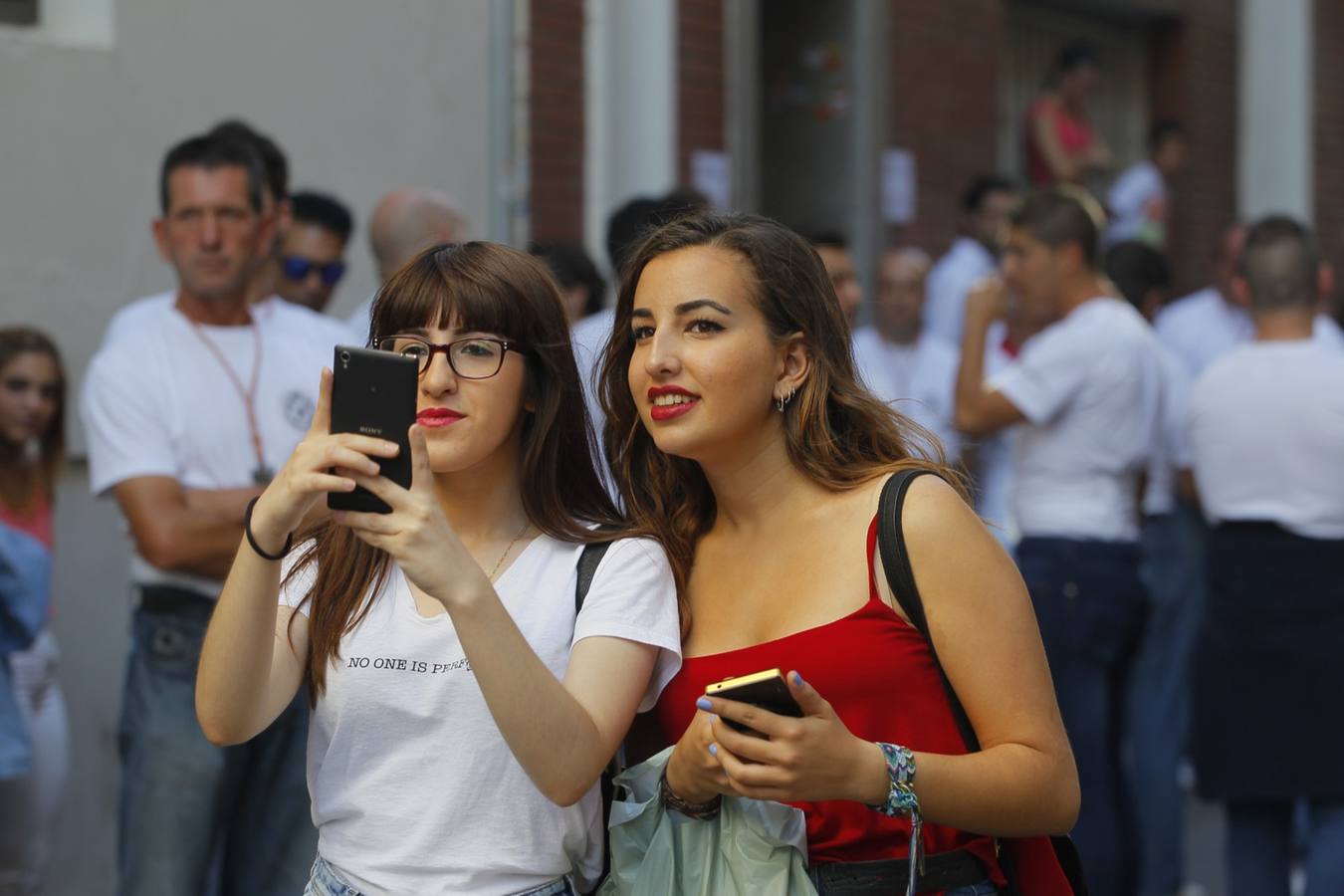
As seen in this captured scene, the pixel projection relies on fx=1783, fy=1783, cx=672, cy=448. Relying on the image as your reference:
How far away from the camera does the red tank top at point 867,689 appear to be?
2.69 meters

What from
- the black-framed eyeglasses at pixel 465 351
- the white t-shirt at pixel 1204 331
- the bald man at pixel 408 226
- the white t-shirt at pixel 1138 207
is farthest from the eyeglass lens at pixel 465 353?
the white t-shirt at pixel 1138 207

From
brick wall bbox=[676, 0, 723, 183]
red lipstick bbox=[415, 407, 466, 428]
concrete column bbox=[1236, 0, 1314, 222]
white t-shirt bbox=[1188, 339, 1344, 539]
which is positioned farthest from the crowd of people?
concrete column bbox=[1236, 0, 1314, 222]

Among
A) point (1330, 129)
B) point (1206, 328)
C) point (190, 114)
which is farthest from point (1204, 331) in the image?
point (1330, 129)

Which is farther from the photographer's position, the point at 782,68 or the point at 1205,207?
the point at 1205,207

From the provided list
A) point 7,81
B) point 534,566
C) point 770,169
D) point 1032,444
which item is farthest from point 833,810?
point 770,169

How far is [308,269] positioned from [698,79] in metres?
2.88

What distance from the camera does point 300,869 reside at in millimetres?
4195

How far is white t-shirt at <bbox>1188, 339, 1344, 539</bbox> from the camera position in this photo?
515cm

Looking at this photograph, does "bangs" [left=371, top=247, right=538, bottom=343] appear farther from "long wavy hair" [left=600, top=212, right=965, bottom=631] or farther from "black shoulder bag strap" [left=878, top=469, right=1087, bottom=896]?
"black shoulder bag strap" [left=878, top=469, right=1087, bottom=896]

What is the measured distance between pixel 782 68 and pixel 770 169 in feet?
1.71

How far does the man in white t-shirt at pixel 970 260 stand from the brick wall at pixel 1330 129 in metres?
4.08

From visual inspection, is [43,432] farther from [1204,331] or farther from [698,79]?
[1204,331]

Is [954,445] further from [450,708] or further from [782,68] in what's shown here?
[450,708]

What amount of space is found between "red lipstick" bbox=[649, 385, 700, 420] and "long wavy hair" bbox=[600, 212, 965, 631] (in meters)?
0.19
